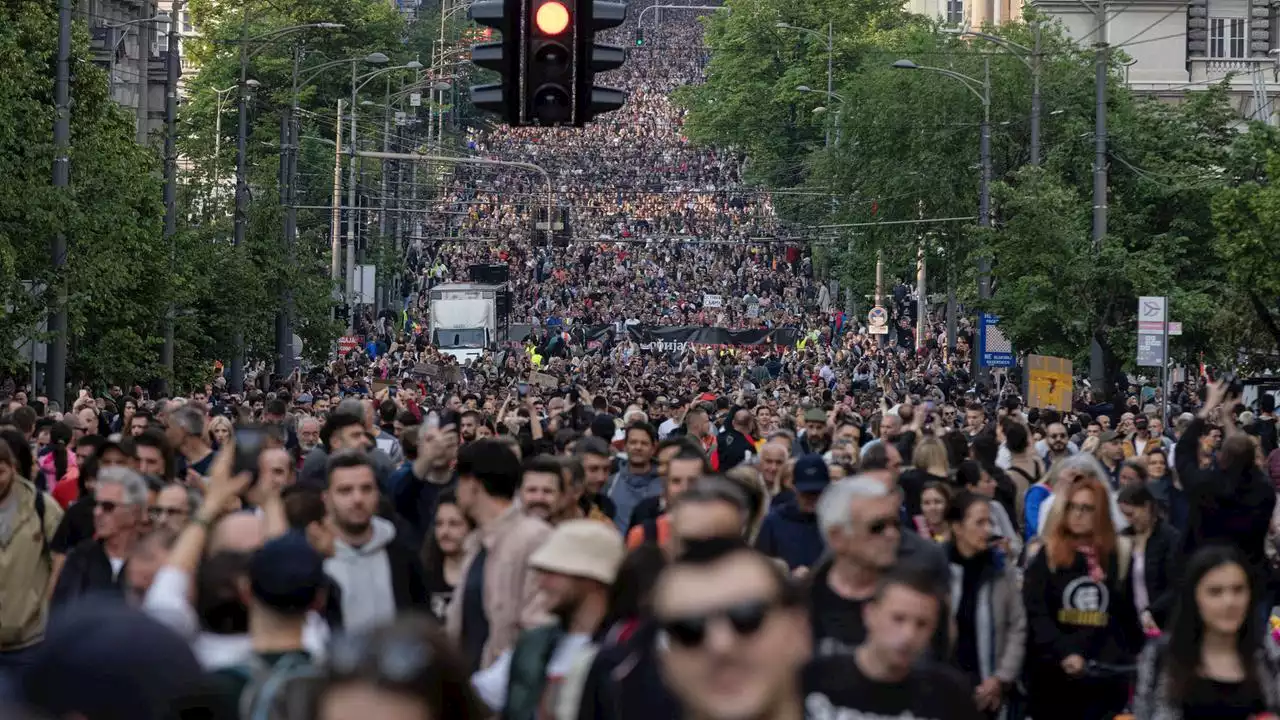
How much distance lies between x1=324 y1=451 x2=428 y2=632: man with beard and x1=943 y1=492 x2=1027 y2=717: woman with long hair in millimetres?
2058

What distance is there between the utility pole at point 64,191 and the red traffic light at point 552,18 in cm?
2068

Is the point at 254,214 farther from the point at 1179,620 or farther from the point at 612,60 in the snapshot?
the point at 1179,620

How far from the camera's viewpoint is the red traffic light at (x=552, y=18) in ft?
47.6

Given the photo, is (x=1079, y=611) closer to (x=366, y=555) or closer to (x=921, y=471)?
(x=366, y=555)

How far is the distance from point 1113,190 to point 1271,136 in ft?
24.9

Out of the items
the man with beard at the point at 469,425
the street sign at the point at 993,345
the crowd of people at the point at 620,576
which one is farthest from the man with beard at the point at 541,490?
the street sign at the point at 993,345

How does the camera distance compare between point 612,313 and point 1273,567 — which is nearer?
point 1273,567

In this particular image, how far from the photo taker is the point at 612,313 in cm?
8831

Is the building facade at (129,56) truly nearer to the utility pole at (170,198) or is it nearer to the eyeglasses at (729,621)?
the utility pole at (170,198)

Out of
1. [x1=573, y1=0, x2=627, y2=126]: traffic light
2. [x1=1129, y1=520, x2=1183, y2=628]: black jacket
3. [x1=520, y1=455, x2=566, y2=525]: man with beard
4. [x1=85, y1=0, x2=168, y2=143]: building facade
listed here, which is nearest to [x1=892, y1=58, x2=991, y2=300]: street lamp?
[x1=85, y1=0, x2=168, y2=143]: building facade

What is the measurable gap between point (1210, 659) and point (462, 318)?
70.3 metres

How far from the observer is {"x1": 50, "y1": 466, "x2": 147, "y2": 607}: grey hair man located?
10.2 m

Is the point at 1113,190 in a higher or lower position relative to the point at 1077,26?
lower

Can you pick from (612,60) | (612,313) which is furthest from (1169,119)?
(612,60)
